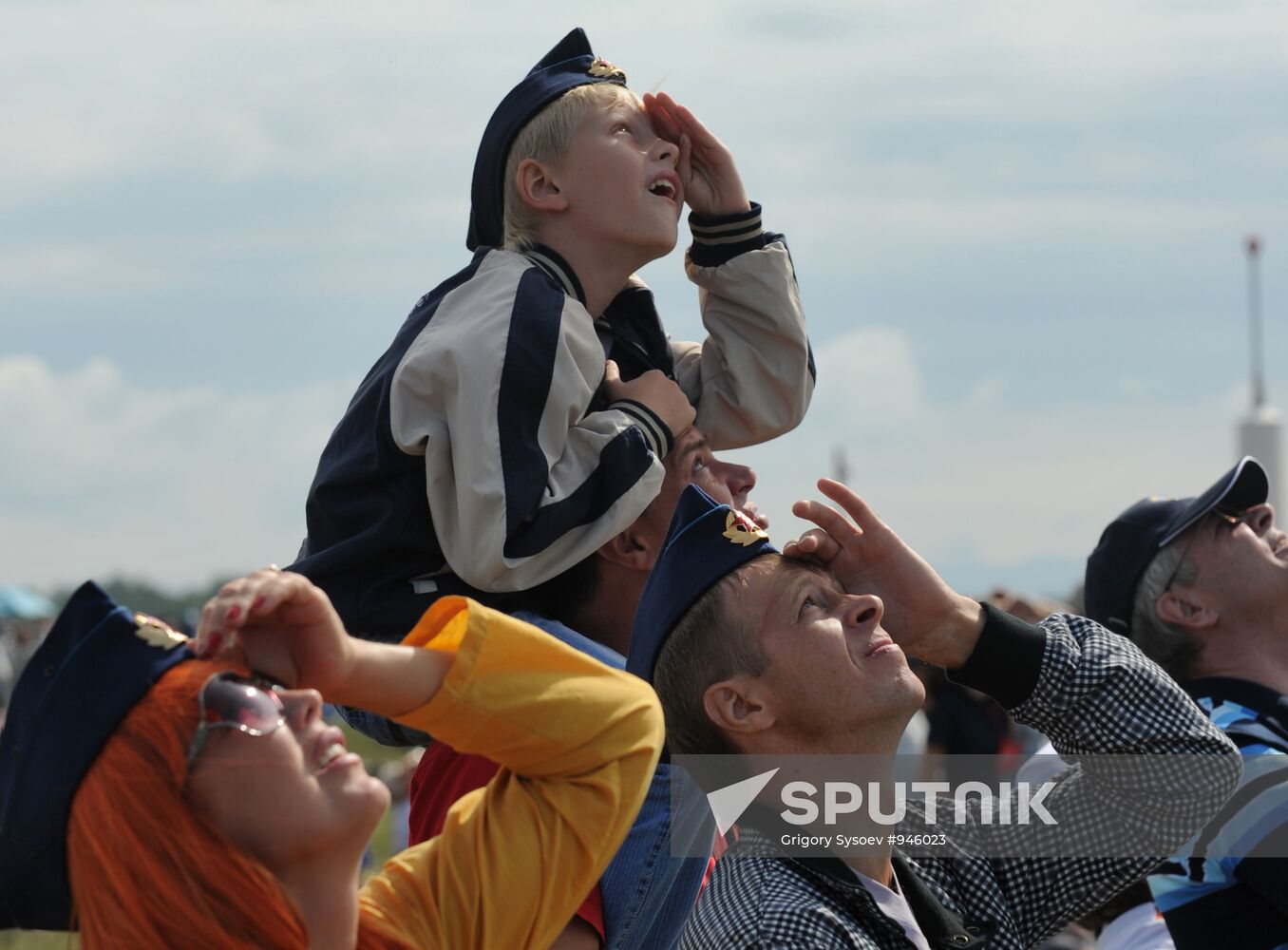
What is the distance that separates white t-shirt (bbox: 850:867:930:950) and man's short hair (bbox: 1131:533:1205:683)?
1768mm

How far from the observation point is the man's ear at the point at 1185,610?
4191mm

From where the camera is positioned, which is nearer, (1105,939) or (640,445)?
(640,445)

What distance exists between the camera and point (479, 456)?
2.97 meters

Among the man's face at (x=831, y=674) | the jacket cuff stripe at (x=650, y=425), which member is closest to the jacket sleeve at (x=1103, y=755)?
the man's face at (x=831, y=674)

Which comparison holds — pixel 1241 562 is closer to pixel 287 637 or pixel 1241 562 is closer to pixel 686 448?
pixel 686 448

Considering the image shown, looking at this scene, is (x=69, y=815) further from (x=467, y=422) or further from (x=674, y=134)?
(x=674, y=134)

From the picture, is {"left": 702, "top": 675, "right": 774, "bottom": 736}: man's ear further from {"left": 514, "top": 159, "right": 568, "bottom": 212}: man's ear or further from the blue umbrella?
the blue umbrella

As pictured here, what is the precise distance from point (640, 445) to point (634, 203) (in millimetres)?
573

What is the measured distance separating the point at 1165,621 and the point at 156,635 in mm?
2958

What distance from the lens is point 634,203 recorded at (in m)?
3.37

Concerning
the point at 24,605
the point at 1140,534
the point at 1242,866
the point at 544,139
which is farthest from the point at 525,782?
the point at 24,605

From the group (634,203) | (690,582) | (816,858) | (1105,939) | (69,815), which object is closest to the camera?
(69,815)

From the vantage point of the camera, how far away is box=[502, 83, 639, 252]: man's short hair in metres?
3.39

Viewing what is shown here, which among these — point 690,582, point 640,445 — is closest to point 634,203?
point 640,445
